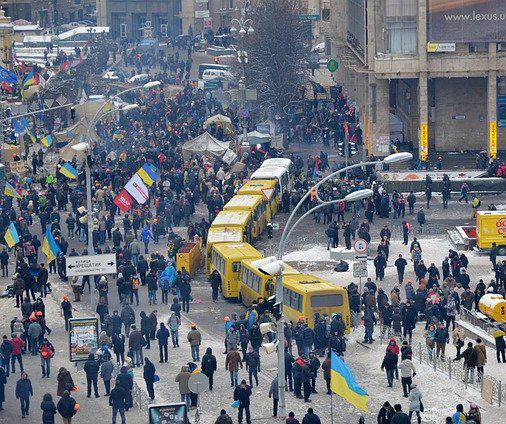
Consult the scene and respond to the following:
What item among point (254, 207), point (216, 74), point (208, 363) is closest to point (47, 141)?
point (254, 207)

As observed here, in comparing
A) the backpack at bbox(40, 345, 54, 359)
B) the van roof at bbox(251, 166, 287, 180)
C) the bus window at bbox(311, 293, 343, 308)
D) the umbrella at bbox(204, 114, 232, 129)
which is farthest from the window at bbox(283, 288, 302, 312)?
the umbrella at bbox(204, 114, 232, 129)

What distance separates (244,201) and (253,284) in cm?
1207

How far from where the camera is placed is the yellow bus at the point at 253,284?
2299 inches

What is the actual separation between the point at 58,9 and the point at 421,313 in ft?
394

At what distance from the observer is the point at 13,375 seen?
52.1 metres

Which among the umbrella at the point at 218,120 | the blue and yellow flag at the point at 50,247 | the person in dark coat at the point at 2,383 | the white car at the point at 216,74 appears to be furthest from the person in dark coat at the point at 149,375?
the white car at the point at 216,74

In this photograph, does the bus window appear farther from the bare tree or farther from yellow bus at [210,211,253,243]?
the bare tree

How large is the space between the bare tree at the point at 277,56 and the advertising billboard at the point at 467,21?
43.9 ft

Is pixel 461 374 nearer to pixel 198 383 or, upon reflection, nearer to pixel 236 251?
pixel 198 383

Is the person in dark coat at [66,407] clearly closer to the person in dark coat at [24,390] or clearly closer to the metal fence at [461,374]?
the person in dark coat at [24,390]

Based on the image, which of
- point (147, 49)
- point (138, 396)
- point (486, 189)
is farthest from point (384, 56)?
point (147, 49)

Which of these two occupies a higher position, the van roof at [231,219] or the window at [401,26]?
the window at [401,26]

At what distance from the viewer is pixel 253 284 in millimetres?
59219

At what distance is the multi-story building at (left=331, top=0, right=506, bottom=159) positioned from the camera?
291 feet
